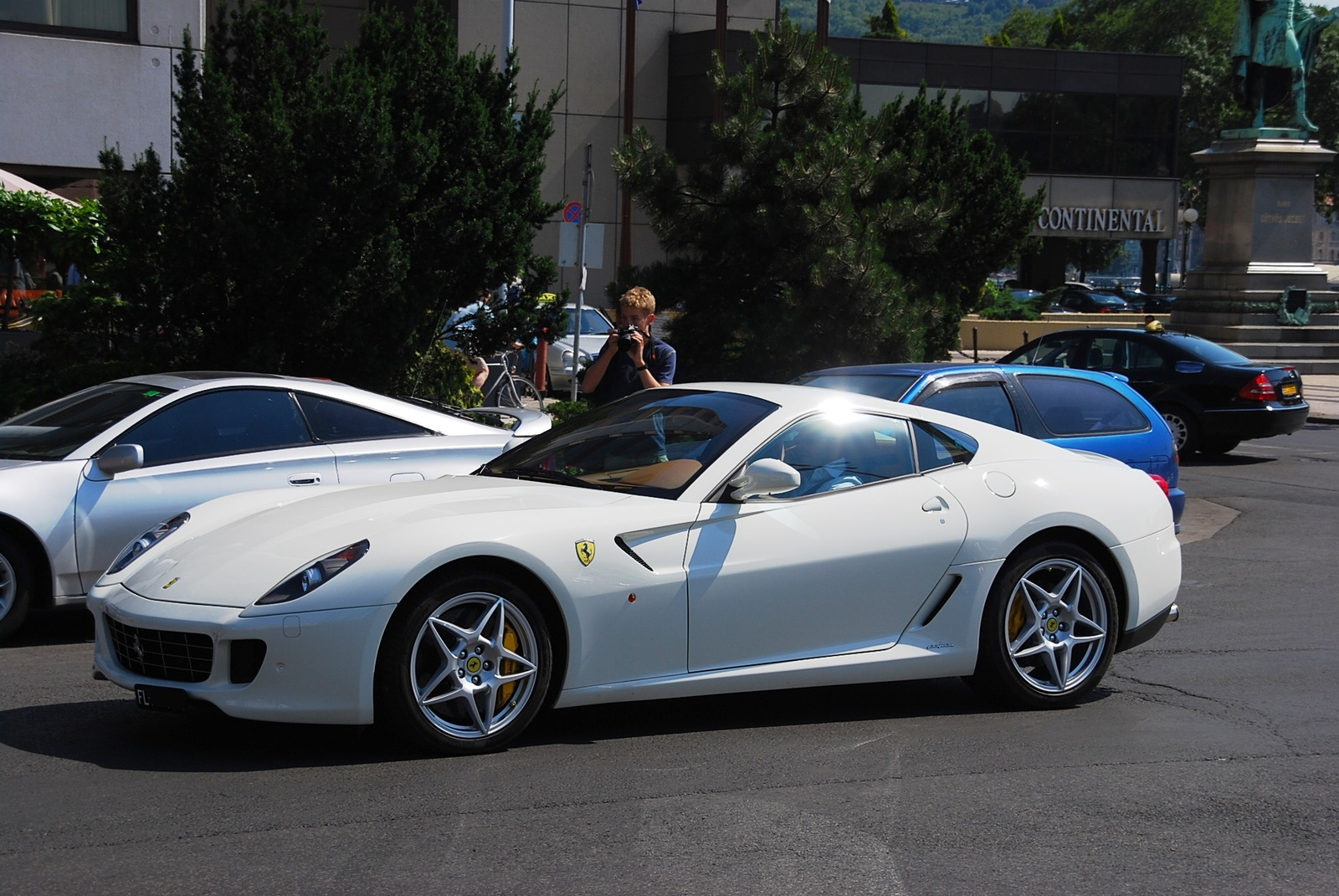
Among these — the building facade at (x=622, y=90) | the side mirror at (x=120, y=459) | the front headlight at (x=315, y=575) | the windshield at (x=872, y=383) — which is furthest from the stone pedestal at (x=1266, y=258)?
the front headlight at (x=315, y=575)

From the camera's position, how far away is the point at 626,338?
8883 mm

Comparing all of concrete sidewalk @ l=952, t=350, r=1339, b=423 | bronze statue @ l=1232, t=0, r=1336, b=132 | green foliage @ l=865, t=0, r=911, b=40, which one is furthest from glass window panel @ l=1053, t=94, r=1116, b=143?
concrete sidewalk @ l=952, t=350, r=1339, b=423

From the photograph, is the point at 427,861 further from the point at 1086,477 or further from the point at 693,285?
the point at 693,285

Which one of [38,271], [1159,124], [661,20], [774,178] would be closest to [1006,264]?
[774,178]

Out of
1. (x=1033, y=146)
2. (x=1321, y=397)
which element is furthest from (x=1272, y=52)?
(x=1033, y=146)

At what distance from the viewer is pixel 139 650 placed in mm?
5113

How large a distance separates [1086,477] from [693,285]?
9.66m

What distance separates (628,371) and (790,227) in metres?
6.51

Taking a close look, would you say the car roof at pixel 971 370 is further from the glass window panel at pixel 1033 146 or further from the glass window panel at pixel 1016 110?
the glass window panel at pixel 1016 110

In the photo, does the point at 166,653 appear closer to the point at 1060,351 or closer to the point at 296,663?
the point at 296,663

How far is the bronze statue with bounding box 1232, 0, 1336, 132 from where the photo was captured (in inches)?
1282

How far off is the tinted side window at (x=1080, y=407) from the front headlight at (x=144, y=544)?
18.7 ft

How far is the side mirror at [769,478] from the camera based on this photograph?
547 cm

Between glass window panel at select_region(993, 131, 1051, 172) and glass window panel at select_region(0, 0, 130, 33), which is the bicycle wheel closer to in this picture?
glass window panel at select_region(0, 0, 130, 33)
